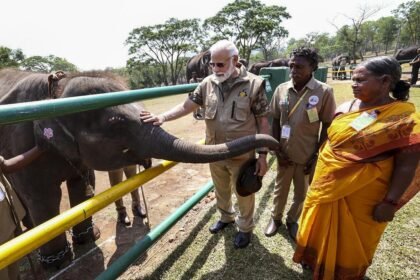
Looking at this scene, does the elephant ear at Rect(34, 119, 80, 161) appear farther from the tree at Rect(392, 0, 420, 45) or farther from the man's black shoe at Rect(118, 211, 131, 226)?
the tree at Rect(392, 0, 420, 45)

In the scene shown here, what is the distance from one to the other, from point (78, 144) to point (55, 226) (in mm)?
911

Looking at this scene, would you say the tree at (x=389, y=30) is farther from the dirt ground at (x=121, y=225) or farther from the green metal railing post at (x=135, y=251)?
the green metal railing post at (x=135, y=251)

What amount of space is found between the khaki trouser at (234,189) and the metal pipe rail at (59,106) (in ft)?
3.50

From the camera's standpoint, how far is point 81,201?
3.14 m

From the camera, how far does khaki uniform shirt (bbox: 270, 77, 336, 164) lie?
8.46ft

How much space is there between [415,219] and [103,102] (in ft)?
10.6

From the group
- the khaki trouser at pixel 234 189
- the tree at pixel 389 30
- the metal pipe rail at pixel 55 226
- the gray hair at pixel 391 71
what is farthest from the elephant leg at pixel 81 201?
the tree at pixel 389 30

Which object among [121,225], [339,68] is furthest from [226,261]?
[339,68]

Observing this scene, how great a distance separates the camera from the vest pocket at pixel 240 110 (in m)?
2.45

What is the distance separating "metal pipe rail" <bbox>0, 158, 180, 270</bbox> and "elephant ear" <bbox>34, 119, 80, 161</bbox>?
0.70m

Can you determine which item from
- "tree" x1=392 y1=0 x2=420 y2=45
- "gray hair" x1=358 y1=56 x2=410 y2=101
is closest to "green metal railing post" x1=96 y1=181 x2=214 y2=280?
"gray hair" x1=358 y1=56 x2=410 y2=101

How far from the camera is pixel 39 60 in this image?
55.6m

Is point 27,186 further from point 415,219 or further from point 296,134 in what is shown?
point 415,219

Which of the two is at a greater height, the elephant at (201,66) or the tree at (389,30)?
the tree at (389,30)
